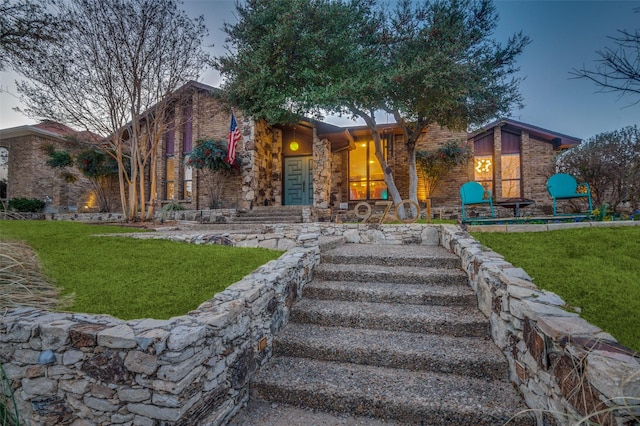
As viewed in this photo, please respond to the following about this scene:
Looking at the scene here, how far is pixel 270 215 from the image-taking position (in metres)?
9.12

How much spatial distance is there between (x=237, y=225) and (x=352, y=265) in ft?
16.2

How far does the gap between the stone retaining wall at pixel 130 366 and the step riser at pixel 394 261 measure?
1.96 metres

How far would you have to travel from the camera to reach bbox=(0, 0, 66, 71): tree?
16.3 feet

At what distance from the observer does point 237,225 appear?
313 inches

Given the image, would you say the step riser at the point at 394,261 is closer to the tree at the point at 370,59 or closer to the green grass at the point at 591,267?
the green grass at the point at 591,267

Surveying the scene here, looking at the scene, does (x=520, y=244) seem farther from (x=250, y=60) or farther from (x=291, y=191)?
(x=291, y=191)

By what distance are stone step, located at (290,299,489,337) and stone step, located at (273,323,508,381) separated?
2.6 inches

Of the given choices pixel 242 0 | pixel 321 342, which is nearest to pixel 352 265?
pixel 321 342

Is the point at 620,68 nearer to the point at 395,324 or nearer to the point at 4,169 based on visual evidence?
the point at 395,324

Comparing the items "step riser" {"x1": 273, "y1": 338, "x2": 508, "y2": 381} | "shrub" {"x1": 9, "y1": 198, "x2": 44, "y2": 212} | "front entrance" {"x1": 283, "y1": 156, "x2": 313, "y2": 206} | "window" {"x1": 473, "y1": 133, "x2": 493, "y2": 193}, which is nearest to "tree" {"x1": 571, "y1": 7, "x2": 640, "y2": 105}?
"step riser" {"x1": 273, "y1": 338, "x2": 508, "y2": 381}

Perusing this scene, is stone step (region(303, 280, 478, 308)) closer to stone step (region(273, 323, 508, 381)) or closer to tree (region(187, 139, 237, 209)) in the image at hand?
stone step (region(273, 323, 508, 381))

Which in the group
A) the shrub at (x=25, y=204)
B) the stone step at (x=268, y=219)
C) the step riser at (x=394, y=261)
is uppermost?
the shrub at (x=25, y=204)

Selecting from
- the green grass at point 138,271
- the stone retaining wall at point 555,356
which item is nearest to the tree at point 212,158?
the green grass at point 138,271

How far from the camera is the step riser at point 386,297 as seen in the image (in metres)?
2.91
